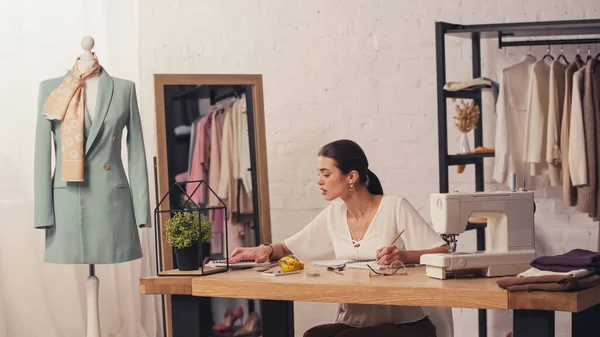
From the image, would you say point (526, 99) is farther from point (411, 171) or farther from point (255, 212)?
point (255, 212)

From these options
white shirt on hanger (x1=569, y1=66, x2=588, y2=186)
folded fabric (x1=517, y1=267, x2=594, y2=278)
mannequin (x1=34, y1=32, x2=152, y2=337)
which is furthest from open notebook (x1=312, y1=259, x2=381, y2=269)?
white shirt on hanger (x1=569, y1=66, x2=588, y2=186)

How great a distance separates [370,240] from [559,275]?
3.52 ft

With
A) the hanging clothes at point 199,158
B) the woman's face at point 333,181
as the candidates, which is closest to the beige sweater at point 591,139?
the woman's face at point 333,181

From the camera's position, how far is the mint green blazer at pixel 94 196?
3773 mm

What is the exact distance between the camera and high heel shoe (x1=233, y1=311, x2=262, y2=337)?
4715 mm

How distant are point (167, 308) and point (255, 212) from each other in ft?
2.24

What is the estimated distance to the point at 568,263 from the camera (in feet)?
8.06

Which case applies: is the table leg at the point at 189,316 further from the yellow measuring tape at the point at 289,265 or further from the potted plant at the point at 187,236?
the yellow measuring tape at the point at 289,265

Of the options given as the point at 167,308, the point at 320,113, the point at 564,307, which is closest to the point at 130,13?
the point at 320,113

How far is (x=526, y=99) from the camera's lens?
448cm

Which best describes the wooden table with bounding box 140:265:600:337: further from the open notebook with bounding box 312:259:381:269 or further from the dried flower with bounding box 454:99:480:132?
the dried flower with bounding box 454:99:480:132

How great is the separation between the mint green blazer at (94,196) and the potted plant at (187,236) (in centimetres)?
91

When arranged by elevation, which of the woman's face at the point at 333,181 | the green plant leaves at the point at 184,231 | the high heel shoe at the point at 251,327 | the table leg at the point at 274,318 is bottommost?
the high heel shoe at the point at 251,327

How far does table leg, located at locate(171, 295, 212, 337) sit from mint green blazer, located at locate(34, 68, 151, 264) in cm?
99
